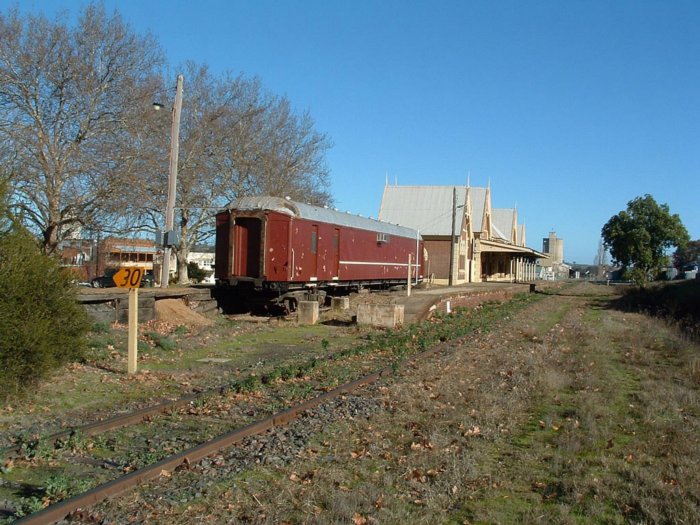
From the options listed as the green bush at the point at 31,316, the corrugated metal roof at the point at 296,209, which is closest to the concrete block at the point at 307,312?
the corrugated metal roof at the point at 296,209

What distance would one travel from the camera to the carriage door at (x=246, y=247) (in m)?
20.0

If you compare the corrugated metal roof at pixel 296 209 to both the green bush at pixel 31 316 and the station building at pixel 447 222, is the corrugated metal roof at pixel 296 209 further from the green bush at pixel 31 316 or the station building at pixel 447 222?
the station building at pixel 447 222

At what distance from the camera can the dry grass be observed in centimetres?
493

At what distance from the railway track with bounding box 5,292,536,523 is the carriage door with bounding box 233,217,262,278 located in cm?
851

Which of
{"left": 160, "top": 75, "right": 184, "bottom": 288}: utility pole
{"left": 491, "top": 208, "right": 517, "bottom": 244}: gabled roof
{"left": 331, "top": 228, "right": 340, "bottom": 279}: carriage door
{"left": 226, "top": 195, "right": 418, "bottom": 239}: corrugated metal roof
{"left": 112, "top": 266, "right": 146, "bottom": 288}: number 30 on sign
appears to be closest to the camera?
{"left": 112, "top": 266, "right": 146, "bottom": 288}: number 30 on sign

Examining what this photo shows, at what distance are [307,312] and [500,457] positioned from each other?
13512 mm

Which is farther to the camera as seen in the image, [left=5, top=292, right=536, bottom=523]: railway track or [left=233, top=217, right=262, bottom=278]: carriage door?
[left=233, top=217, right=262, bottom=278]: carriage door

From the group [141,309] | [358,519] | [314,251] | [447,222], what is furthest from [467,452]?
[447,222]

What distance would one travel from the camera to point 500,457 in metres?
6.41

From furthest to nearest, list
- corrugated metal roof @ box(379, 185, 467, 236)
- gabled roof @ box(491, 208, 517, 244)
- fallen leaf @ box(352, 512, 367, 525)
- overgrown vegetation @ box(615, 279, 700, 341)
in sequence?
gabled roof @ box(491, 208, 517, 244)
corrugated metal roof @ box(379, 185, 467, 236)
overgrown vegetation @ box(615, 279, 700, 341)
fallen leaf @ box(352, 512, 367, 525)

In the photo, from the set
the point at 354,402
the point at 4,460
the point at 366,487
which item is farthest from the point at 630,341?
the point at 4,460

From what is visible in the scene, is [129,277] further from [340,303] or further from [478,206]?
[478,206]

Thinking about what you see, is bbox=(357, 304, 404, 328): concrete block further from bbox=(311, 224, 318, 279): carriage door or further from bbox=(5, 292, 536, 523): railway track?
bbox=(5, 292, 536, 523): railway track

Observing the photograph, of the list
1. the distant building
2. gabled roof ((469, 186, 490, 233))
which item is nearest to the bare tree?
gabled roof ((469, 186, 490, 233))
